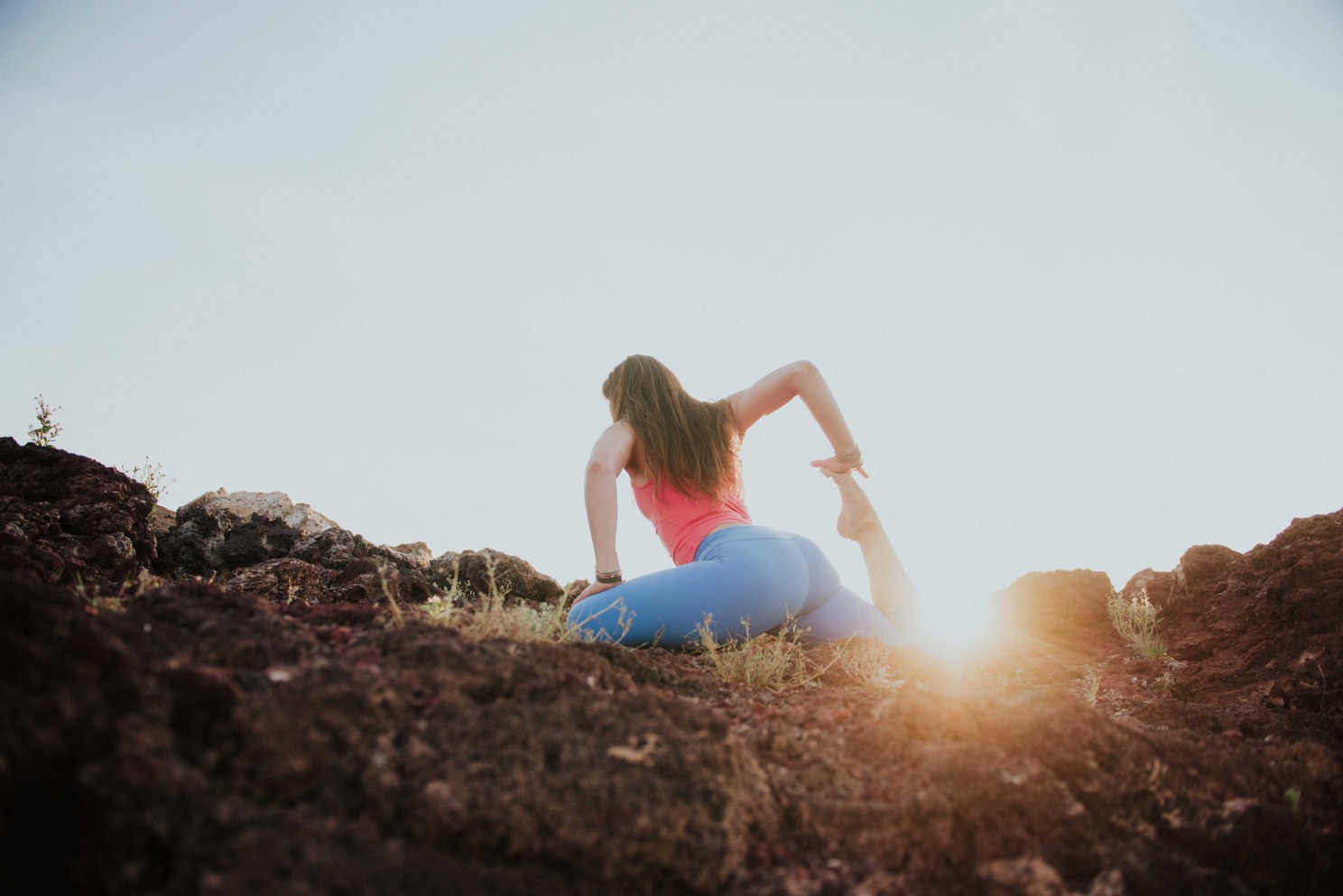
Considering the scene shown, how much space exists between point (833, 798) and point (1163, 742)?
3.83 ft

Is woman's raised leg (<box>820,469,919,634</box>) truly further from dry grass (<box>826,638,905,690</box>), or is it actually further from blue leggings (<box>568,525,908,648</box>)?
dry grass (<box>826,638,905,690</box>)

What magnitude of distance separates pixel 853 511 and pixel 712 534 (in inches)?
41.7

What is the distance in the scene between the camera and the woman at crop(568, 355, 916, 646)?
3734 mm

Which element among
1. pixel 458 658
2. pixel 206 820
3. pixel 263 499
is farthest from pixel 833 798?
pixel 263 499

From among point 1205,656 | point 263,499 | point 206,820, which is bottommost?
point 1205,656

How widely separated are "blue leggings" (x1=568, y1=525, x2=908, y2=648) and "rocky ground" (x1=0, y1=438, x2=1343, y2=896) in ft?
2.64

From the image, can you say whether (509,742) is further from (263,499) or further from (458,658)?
(263,499)

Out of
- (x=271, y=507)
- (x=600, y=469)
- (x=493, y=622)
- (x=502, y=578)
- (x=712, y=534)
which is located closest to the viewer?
(x=493, y=622)

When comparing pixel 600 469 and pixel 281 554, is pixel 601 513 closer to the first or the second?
pixel 600 469

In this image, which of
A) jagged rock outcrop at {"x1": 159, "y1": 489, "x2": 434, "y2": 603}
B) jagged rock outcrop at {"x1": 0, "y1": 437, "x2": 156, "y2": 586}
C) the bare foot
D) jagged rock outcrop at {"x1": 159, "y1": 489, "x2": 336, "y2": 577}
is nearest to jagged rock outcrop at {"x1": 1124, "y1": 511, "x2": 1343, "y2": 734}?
the bare foot

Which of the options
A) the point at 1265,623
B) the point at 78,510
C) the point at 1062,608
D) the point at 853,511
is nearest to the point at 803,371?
the point at 853,511

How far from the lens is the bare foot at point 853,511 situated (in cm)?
469

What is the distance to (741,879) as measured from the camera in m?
1.62

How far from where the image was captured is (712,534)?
421cm
